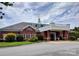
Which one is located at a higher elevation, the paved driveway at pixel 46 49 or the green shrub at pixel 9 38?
the green shrub at pixel 9 38

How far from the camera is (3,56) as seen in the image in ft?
40.8

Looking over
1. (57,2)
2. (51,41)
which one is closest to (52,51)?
(51,41)

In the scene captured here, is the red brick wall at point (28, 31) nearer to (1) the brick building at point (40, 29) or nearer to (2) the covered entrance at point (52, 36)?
(1) the brick building at point (40, 29)

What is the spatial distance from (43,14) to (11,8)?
0.81 meters

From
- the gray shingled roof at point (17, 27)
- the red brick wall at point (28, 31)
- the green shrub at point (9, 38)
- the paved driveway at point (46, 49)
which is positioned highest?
the gray shingled roof at point (17, 27)

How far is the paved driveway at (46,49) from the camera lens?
1252cm

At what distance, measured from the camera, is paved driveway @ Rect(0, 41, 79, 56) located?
12.5 m

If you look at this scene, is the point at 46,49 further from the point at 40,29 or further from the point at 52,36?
the point at 40,29

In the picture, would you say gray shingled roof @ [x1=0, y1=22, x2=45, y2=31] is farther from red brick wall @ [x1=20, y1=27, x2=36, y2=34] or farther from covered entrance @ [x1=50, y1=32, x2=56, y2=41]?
covered entrance @ [x1=50, y1=32, x2=56, y2=41]

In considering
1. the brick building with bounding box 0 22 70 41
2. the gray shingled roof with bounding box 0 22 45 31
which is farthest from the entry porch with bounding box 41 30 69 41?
the gray shingled roof with bounding box 0 22 45 31

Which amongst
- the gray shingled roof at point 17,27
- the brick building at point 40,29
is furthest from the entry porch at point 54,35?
the gray shingled roof at point 17,27

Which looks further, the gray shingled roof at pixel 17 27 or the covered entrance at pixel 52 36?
the covered entrance at pixel 52 36

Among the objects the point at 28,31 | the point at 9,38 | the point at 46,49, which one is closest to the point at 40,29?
the point at 28,31

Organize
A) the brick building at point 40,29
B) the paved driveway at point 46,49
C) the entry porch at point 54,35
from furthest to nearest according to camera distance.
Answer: the entry porch at point 54,35 → the brick building at point 40,29 → the paved driveway at point 46,49
